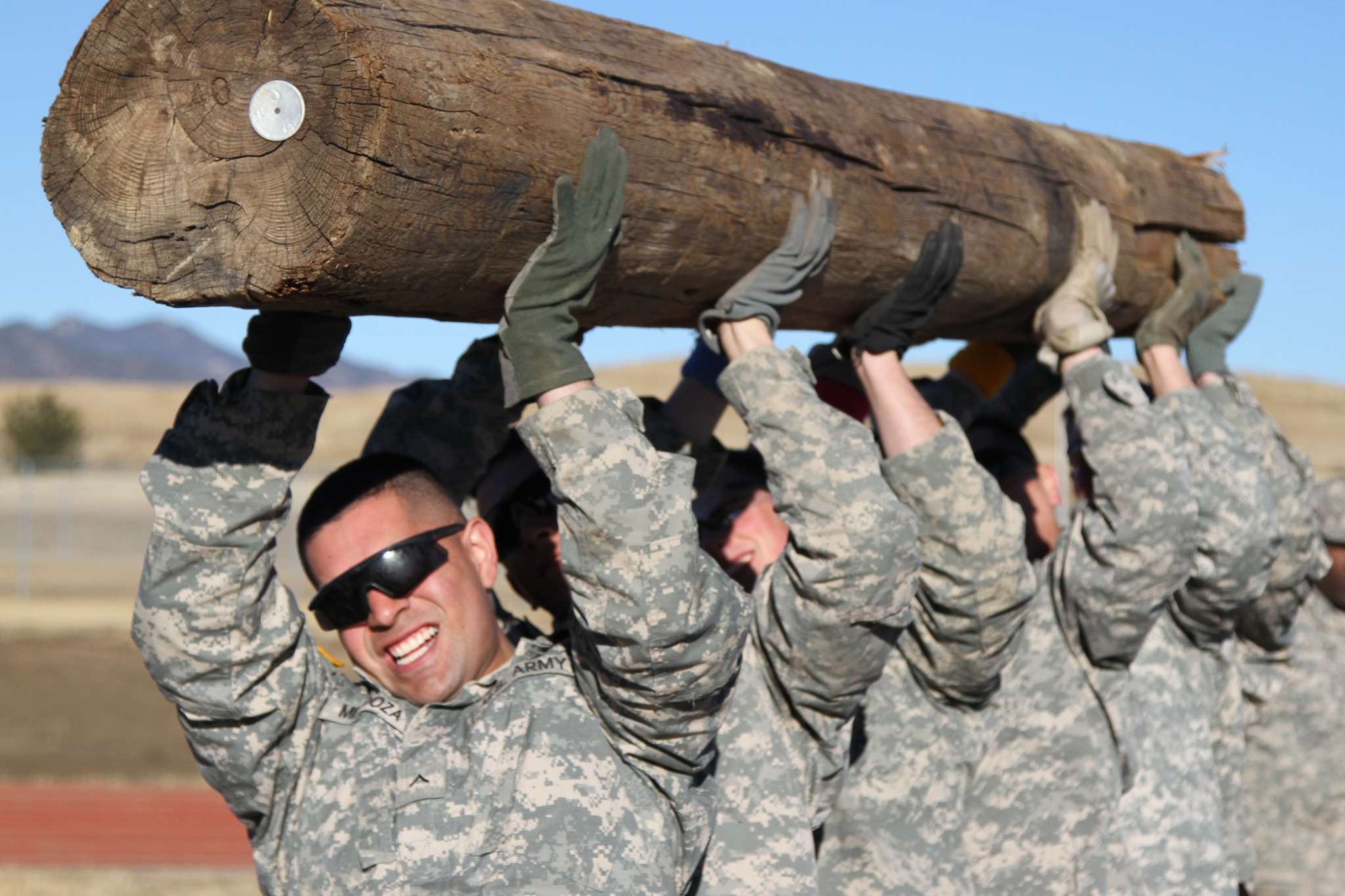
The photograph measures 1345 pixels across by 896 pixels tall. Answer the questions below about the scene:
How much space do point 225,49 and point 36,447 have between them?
45.6m

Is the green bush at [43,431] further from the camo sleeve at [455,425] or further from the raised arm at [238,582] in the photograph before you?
the raised arm at [238,582]

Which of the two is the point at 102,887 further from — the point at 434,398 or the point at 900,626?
the point at 900,626

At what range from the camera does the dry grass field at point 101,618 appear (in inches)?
414

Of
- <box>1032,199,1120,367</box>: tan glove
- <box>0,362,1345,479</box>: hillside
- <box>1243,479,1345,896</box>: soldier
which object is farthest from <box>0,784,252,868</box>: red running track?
<box>0,362,1345,479</box>: hillside

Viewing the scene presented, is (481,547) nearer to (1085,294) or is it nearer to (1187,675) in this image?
(1085,294)

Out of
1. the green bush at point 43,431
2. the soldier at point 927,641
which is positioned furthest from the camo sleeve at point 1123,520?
the green bush at point 43,431

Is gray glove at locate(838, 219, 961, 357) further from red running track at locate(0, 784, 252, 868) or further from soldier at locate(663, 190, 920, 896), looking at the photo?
red running track at locate(0, 784, 252, 868)

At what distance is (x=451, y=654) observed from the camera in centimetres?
260

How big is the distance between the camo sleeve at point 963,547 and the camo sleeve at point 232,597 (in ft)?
4.27

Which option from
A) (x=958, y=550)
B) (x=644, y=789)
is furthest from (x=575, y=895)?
(x=958, y=550)

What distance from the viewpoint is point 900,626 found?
2625 millimetres

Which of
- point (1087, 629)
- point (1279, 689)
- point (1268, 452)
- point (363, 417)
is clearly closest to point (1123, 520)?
point (1087, 629)

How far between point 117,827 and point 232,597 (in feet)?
25.9

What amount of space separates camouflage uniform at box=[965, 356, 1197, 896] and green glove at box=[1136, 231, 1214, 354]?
0.63 metres
